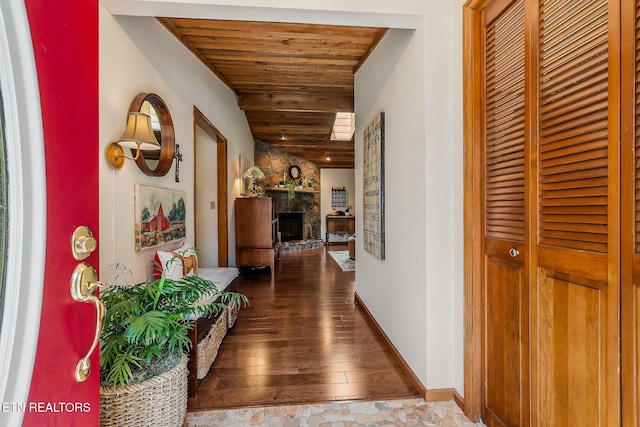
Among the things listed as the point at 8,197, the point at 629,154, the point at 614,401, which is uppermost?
the point at 629,154

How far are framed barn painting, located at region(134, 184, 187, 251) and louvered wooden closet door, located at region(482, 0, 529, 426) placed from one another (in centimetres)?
216

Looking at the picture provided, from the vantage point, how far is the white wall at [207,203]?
13.9 ft

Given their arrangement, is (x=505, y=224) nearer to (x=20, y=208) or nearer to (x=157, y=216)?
(x=20, y=208)

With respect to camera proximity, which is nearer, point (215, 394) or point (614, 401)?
point (614, 401)

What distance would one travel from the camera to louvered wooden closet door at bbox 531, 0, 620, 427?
937mm

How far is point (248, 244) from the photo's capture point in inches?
188

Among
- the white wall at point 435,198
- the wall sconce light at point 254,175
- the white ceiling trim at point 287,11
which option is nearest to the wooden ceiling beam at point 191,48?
the white ceiling trim at point 287,11

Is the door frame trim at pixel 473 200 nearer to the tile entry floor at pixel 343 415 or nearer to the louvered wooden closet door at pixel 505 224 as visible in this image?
the louvered wooden closet door at pixel 505 224

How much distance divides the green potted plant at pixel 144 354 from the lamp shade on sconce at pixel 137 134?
2.92ft

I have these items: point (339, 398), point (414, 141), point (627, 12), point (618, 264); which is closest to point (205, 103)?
point (414, 141)

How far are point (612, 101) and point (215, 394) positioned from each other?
2297mm

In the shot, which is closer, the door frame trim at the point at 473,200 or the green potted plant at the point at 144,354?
the green potted plant at the point at 144,354

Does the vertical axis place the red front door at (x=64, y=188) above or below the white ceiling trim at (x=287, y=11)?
below

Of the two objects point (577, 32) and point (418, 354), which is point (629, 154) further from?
point (418, 354)
